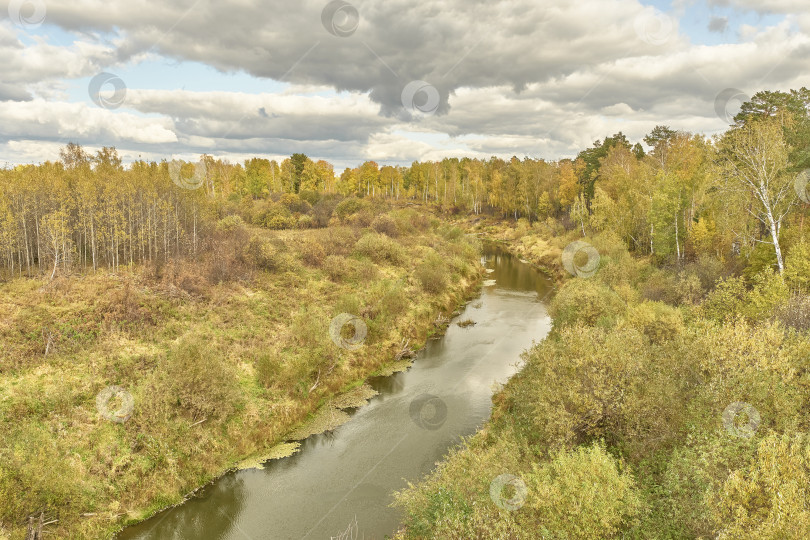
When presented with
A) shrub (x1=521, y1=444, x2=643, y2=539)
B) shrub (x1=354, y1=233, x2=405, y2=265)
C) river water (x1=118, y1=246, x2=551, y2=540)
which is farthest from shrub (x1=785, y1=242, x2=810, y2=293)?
shrub (x1=354, y1=233, x2=405, y2=265)

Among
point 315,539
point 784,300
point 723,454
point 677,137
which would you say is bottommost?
point 315,539

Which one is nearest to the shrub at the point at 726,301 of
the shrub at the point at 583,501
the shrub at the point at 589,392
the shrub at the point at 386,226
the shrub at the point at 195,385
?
the shrub at the point at 589,392

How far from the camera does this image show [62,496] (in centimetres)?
1928

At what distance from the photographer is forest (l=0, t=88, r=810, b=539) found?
50.3 feet

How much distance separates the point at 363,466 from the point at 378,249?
133 ft

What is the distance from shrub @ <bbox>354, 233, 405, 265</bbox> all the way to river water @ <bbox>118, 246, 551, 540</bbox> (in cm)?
2239

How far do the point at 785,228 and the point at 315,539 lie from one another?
44891mm

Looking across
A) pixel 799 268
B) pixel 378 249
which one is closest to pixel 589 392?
pixel 799 268

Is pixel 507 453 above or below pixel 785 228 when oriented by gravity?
below

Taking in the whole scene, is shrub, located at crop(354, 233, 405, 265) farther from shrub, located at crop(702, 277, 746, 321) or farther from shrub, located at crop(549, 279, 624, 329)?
shrub, located at crop(702, 277, 746, 321)

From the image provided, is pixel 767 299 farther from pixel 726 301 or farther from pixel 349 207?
pixel 349 207

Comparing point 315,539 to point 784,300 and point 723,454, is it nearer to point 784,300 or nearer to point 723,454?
point 723,454

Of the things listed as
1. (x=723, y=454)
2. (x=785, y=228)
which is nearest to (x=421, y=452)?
(x=723, y=454)

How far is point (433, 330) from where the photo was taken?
49938 mm
